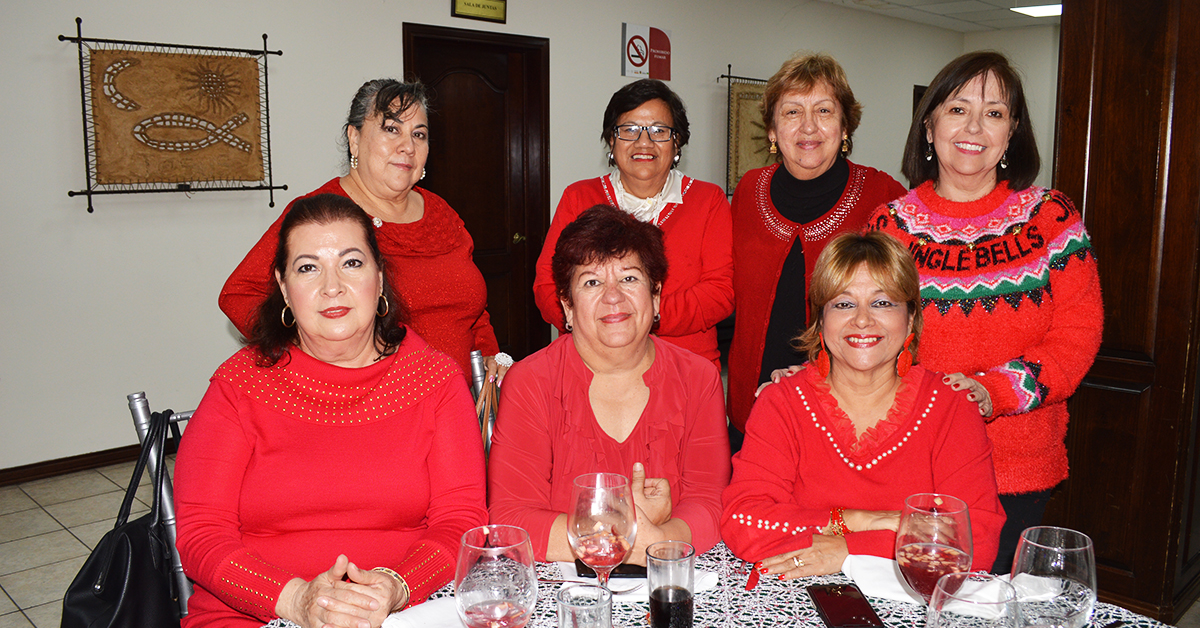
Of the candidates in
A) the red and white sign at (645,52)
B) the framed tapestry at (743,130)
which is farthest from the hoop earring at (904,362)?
the framed tapestry at (743,130)

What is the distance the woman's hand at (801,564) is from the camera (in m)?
1.39

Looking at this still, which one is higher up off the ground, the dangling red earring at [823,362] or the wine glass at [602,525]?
the dangling red earring at [823,362]

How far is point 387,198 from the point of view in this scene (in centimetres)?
247

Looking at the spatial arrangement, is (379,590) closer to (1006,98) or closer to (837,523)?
(837,523)

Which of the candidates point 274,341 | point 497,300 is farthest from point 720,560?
point 497,300

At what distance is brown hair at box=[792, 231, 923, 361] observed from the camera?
1763 millimetres

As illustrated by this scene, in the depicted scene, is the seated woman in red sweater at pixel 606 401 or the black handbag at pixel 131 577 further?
the seated woman in red sweater at pixel 606 401

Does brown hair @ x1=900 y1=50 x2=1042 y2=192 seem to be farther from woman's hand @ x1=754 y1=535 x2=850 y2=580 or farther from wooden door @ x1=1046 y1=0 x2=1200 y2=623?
woman's hand @ x1=754 y1=535 x2=850 y2=580

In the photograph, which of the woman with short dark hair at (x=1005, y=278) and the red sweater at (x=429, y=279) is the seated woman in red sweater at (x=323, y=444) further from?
the woman with short dark hair at (x=1005, y=278)

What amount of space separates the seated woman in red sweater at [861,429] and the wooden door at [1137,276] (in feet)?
4.67

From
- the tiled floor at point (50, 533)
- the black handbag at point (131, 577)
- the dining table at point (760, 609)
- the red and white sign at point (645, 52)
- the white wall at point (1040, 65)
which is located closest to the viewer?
the dining table at point (760, 609)

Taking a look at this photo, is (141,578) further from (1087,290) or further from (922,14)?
(922,14)

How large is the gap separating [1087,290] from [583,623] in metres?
1.47

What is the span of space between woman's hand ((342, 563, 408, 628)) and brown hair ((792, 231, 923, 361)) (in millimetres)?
1030
